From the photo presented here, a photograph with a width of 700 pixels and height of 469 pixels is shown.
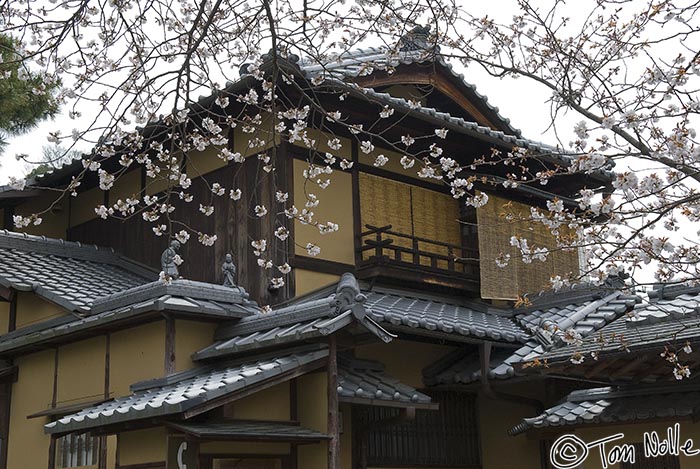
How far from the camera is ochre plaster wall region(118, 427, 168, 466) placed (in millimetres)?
9102

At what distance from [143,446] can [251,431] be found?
1310mm

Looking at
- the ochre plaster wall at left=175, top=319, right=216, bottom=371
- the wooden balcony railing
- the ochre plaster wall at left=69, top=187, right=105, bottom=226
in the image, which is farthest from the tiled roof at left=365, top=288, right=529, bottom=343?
the ochre plaster wall at left=69, top=187, right=105, bottom=226

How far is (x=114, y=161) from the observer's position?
45.2ft

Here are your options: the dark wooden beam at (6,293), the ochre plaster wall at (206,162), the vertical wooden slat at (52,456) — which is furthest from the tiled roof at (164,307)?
the ochre plaster wall at (206,162)

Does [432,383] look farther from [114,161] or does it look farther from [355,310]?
[114,161]

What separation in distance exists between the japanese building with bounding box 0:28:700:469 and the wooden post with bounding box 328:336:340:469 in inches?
0.6

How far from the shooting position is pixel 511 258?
1308 centimetres

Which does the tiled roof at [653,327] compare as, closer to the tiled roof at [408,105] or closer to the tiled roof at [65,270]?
the tiled roof at [408,105]

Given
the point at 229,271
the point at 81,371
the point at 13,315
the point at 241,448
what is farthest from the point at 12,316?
the point at 241,448

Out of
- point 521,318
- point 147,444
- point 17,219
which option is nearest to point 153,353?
point 147,444

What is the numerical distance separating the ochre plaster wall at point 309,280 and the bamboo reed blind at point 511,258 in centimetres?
223

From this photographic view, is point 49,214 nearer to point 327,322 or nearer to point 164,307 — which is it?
point 164,307

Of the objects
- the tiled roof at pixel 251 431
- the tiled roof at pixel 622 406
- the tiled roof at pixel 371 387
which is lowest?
the tiled roof at pixel 251 431

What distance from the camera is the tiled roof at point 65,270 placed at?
11641 mm
